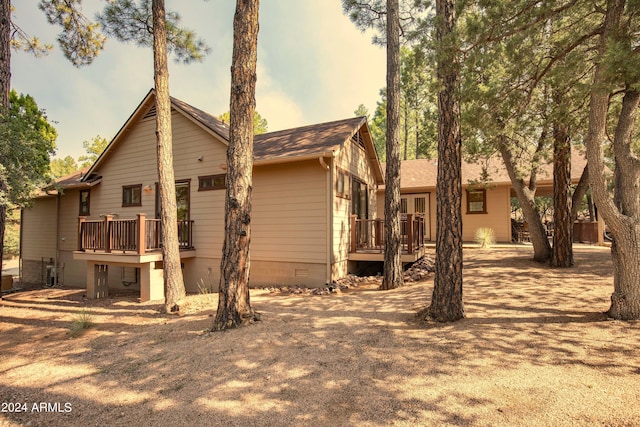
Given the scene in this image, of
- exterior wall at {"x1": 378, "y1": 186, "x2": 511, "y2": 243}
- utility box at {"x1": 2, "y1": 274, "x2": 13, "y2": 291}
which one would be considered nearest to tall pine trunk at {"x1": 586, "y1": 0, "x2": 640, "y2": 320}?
exterior wall at {"x1": 378, "y1": 186, "x2": 511, "y2": 243}

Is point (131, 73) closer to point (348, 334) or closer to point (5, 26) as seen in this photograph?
point (5, 26)

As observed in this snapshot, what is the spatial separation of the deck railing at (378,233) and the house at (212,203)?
1.04ft

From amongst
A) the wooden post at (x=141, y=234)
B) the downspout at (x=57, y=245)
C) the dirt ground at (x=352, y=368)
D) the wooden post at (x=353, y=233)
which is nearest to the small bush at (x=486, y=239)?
the wooden post at (x=353, y=233)

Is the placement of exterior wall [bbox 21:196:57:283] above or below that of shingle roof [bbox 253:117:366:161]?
below

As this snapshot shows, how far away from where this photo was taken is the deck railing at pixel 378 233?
9500mm

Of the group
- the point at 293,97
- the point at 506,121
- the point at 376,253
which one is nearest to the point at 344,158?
the point at 376,253

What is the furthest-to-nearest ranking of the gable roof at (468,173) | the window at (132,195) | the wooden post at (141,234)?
1. the gable roof at (468,173)
2. the window at (132,195)
3. the wooden post at (141,234)

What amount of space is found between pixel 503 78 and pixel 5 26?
41.4 ft

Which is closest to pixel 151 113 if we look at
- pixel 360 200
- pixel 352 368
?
pixel 360 200

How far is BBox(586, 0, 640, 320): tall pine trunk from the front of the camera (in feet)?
14.1

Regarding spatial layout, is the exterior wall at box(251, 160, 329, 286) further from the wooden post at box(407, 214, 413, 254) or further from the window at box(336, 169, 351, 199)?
the wooden post at box(407, 214, 413, 254)

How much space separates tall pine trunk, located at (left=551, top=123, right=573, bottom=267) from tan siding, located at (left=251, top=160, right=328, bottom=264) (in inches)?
239

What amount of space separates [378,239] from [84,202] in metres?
11.9

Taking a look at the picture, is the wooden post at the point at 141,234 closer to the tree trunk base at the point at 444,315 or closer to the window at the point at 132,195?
the window at the point at 132,195
